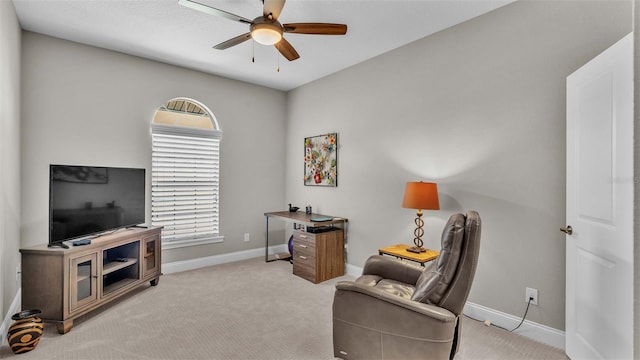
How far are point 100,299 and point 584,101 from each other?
4136mm

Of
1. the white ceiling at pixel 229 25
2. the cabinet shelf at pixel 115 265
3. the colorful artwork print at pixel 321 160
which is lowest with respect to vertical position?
the cabinet shelf at pixel 115 265

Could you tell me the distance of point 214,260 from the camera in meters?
4.38

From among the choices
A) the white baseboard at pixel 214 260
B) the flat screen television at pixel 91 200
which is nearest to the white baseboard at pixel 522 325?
the white baseboard at pixel 214 260

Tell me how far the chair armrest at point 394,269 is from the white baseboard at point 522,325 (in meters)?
0.77

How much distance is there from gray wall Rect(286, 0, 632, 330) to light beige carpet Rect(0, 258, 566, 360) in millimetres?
592

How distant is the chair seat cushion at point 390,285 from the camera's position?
2138 millimetres

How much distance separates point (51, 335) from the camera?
2.39 m

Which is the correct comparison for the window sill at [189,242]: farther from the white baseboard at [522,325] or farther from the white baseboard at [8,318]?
the white baseboard at [522,325]

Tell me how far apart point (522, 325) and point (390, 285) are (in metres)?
1.17

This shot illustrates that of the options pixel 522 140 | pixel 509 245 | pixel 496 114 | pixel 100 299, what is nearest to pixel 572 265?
pixel 509 245

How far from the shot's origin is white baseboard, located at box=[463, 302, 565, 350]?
2.24m

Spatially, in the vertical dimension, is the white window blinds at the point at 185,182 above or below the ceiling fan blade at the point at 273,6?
below

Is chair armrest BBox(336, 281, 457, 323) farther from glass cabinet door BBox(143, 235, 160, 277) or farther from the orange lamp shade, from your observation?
glass cabinet door BBox(143, 235, 160, 277)

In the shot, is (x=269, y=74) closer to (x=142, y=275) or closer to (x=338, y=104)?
(x=338, y=104)
